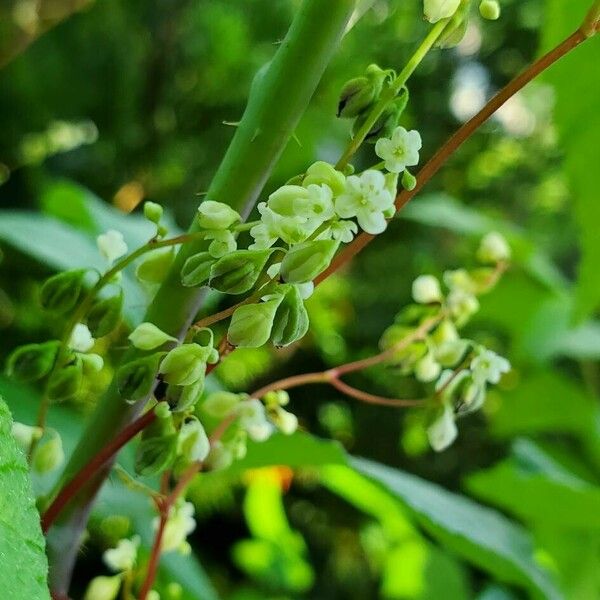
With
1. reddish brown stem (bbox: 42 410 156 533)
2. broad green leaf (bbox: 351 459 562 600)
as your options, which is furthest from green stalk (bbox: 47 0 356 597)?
broad green leaf (bbox: 351 459 562 600)

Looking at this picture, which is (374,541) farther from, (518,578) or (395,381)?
(518,578)

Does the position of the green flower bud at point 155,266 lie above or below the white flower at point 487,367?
below

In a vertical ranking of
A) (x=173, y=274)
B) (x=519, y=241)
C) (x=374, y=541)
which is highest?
(x=173, y=274)

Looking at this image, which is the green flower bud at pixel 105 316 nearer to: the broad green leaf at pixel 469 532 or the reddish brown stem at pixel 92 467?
the reddish brown stem at pixel 92 467

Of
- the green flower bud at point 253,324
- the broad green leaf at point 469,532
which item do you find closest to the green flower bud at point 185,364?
the green flower bud at point 253,324

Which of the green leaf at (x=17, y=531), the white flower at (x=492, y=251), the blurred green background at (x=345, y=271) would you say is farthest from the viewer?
the blurred green background at (x=345, y=271)

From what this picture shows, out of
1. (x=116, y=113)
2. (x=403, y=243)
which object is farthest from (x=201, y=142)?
(x=403, y=243)

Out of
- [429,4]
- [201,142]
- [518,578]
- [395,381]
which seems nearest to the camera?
[429,4]
